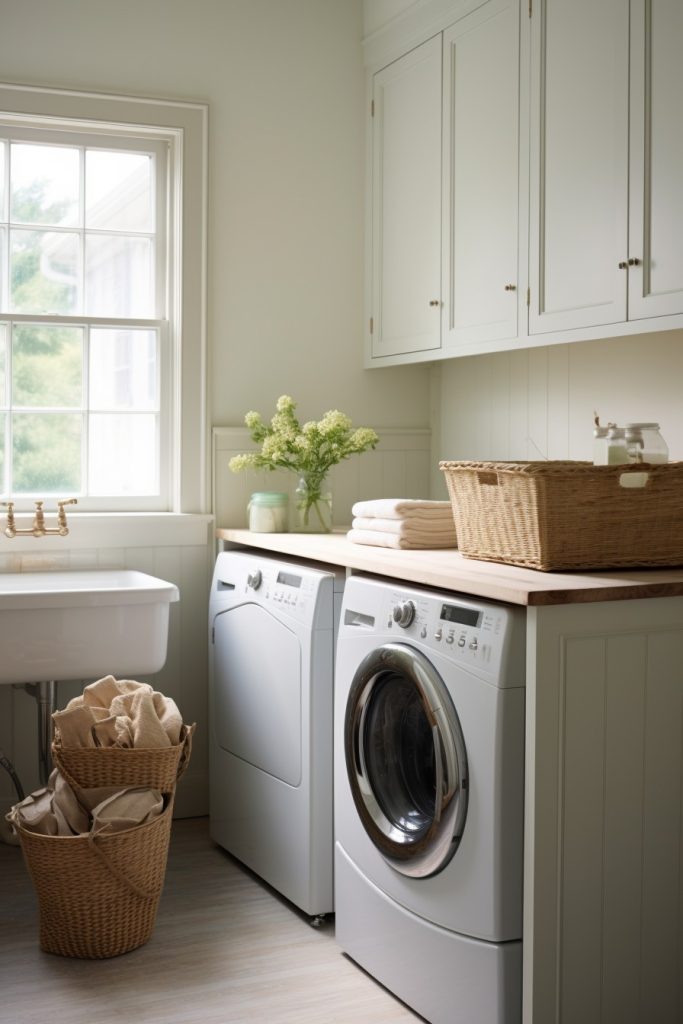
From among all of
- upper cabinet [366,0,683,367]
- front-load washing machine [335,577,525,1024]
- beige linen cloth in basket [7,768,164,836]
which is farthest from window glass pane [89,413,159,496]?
front-load washing machine [335,577,525,1024]

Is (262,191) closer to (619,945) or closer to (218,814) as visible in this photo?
(218,814)

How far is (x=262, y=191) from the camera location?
373cm

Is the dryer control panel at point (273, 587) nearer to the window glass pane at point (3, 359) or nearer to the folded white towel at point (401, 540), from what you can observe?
the folded white towel at point (401, 540)

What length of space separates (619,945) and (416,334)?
1998 mm

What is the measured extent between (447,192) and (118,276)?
1.12 m

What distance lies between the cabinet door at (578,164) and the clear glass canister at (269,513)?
992 mm

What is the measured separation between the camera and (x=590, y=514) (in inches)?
86.2

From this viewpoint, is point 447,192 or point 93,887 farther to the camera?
point 447,192

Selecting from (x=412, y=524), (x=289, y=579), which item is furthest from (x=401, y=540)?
(x=289, y=579)

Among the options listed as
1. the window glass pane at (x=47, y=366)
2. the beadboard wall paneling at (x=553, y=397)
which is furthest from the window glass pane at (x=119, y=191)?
the beadboard wall paneling at (x=553, y=397)

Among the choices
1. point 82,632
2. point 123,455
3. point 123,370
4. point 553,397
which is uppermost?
point 123,370

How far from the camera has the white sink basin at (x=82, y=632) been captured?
2.94 metres

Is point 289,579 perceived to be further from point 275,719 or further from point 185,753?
point 185,753

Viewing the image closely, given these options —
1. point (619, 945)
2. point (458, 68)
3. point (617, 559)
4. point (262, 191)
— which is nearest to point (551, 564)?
point (617, 559)
